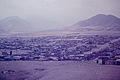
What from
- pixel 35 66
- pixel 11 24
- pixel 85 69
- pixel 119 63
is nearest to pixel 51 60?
pixel 35 66

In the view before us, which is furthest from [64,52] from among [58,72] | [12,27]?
[12,27]

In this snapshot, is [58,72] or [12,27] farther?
[12,27]

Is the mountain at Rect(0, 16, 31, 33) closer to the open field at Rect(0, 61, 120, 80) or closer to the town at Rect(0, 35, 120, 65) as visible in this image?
the town at Rect(0, 35, 120, 65)

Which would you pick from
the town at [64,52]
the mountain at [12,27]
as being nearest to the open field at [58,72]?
the town at [64,52]

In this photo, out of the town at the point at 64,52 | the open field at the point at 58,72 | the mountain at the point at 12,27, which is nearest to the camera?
the open field at the point at 58,72

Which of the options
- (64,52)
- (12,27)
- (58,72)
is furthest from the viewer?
(12,27)

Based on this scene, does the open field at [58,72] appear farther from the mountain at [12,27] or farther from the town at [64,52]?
the mountain at [12,27]

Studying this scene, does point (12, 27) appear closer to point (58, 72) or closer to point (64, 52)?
point (64, 52)

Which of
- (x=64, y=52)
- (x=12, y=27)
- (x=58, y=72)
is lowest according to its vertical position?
(x=58, y=72)

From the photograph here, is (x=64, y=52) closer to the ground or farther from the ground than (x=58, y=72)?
farther from the ground

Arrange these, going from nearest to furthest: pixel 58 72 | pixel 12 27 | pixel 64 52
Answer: pixel 58 72 → pixel 64 52 → pixel 12 27
